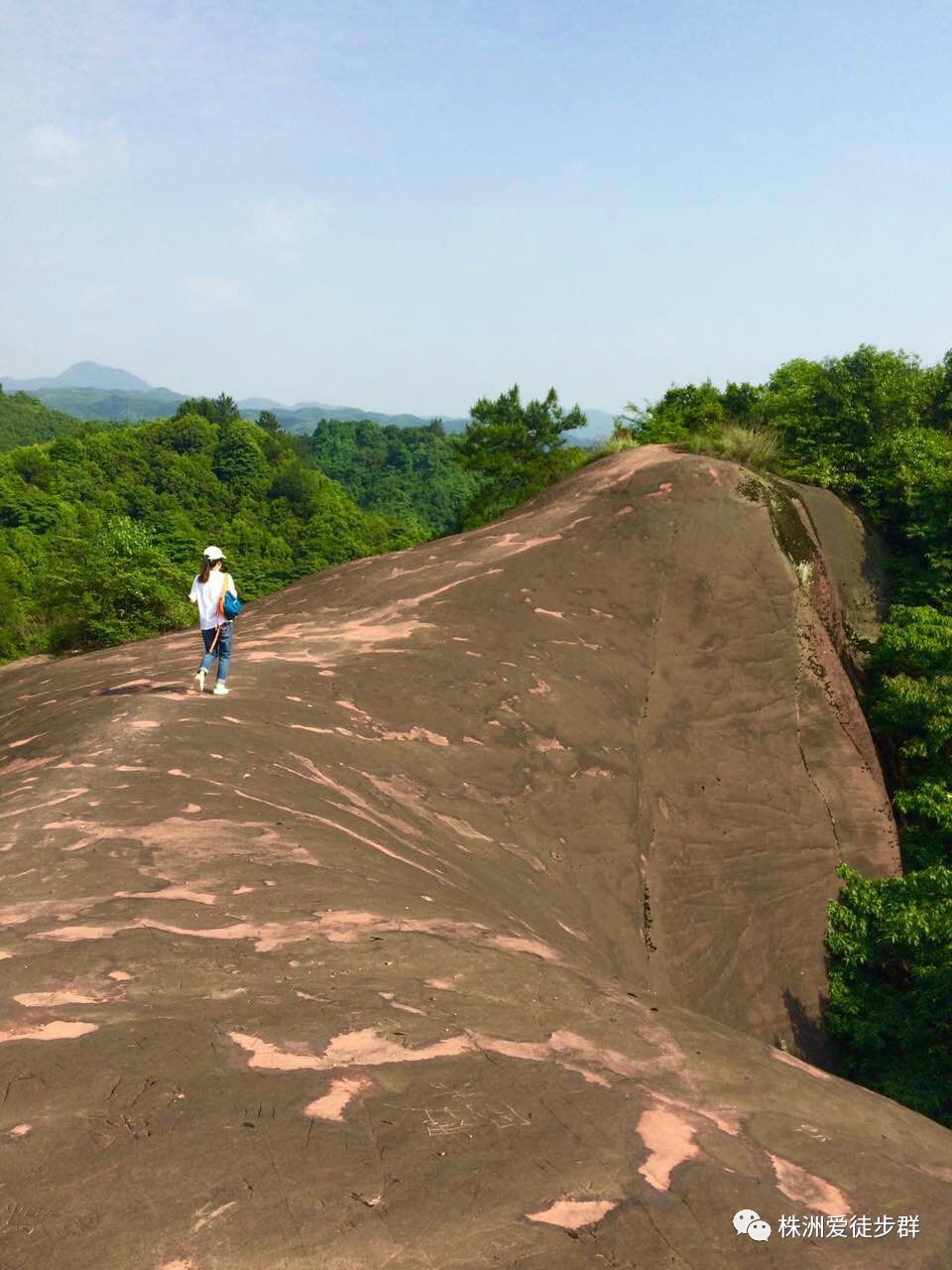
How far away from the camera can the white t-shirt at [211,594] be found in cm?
831

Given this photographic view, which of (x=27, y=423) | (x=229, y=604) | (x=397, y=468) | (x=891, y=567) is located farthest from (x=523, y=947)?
(x=27, y=423)

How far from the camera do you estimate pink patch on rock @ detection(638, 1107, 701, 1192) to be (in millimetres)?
3190

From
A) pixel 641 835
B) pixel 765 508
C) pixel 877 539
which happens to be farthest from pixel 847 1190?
pixel 877 539

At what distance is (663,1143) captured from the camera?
339cm

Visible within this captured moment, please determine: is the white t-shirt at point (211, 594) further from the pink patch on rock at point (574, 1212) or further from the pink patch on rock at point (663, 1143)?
the pink patch on rock at point (574, 1212)

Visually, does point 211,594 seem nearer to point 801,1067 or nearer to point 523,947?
point 523,947

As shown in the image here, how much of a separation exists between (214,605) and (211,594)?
112 millimetres

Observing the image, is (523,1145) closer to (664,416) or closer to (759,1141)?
(759,1141)

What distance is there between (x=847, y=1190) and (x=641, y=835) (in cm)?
741

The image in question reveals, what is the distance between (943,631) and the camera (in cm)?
1653

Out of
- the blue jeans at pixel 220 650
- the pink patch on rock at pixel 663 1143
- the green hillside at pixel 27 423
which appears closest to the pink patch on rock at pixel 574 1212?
the pink patch on rock at pixel 663 1143

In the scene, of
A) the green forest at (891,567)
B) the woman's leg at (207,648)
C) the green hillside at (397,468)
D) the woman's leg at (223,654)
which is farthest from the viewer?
the green hillside at (397,468)

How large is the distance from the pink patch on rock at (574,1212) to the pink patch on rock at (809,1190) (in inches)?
29.5

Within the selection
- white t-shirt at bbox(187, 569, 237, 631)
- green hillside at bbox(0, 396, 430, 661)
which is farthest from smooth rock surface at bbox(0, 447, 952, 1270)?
green hillside at bbox(0, 396, 430, 661)
